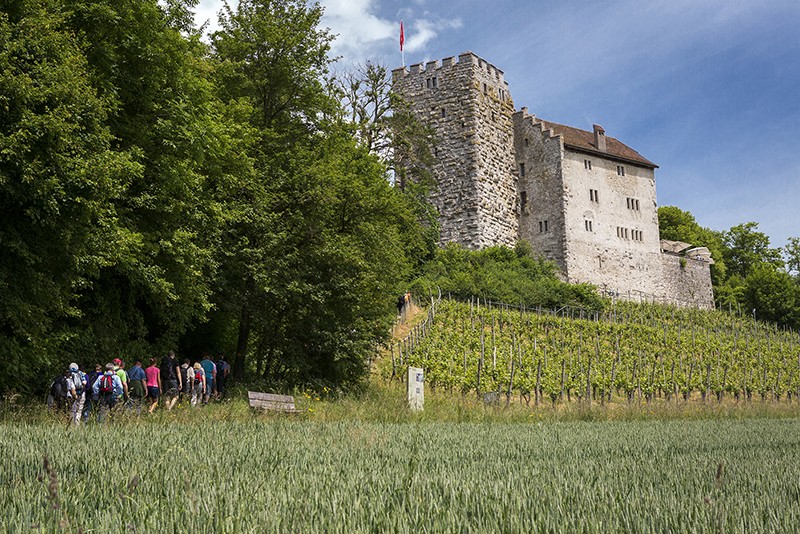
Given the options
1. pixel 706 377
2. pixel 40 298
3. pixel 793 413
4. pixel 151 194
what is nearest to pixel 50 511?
pixel 40 298

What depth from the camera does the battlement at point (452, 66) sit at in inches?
2098

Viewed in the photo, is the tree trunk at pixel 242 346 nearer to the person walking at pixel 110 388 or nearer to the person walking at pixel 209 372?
the person walking at pixel 209 372

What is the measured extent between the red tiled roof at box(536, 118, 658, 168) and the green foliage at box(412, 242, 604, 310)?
1057cm

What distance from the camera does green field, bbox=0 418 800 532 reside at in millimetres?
3503

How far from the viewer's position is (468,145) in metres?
52.4

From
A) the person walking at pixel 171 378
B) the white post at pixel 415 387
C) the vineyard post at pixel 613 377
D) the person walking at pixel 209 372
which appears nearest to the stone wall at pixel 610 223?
the vineyard post at pixel 613 377

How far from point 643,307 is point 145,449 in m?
49.5

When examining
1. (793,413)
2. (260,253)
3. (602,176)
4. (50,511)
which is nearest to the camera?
Answer: (50,511)

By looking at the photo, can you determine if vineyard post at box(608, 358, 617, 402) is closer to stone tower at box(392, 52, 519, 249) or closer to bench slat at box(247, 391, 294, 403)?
stone tower at box(392, 52, 519, 249)

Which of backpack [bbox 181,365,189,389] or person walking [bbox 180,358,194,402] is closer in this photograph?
person walking [bbox 180,358,194,402]

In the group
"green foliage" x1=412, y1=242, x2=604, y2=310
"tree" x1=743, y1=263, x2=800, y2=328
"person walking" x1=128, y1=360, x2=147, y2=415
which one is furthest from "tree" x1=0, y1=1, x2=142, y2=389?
"tree" x1=743, y1=263, x2=800, y2=328

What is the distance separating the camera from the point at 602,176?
57.4 metres

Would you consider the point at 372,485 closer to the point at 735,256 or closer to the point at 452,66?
the point at 452,66

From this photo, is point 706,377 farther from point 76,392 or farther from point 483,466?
point 483,466
